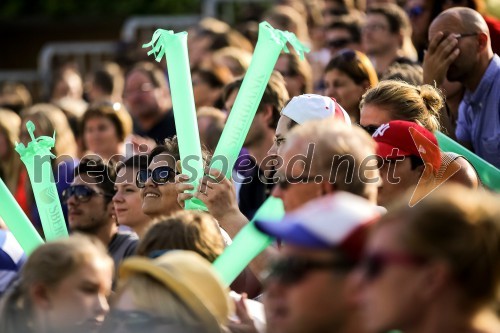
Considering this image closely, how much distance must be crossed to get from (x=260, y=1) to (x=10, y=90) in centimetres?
373

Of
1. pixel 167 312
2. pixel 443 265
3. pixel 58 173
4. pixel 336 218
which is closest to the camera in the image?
pixel 443 265

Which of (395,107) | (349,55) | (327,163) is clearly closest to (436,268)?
(327,163)

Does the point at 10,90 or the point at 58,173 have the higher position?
the point at 58,173

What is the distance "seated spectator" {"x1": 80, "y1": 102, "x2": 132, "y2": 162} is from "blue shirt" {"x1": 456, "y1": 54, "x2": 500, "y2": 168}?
2.74m

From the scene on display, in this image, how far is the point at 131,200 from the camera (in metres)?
6.08

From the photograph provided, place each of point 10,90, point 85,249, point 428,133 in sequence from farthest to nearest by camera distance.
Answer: point 10,90
point 428,133
point 85,249

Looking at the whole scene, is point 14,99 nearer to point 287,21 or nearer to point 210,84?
point 287,21

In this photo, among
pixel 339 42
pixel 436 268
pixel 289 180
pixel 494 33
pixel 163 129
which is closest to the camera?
pixel 436 268

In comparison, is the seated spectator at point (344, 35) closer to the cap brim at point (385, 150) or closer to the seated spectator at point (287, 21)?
the seated spectator at point (287, 21)

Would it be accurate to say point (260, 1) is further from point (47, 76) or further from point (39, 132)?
point (39, 132)

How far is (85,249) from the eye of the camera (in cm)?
386

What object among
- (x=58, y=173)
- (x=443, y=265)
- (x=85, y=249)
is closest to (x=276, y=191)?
(x=85, y=249)

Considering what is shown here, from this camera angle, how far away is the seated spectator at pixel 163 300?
3443 millimetres

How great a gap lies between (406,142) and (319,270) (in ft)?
6.74
